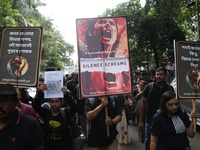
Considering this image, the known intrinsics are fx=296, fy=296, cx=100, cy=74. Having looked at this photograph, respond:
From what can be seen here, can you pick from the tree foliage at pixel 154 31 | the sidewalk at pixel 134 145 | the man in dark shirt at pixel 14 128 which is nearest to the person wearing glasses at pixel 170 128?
the man in dark shirt at pixel 14 128

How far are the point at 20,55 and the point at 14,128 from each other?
1889 mm

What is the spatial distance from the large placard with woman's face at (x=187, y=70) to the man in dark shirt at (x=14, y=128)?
2.35 metres

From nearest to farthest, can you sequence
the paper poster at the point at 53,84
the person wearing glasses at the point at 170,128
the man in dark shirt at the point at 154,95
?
1. the person wearing glasses at the point at 170,128
2. the paper poster at the point at 53,84
3. the man in dark shirt at the point at 154,95

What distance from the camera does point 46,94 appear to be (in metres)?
3.69

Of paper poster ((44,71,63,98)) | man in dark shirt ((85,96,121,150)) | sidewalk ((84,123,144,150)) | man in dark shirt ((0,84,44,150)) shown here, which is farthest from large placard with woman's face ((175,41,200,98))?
sidewalk ((84,123,144,150))

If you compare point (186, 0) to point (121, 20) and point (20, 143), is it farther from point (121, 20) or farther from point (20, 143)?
point (20, 143)

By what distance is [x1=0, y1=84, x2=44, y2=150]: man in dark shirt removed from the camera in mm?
2139

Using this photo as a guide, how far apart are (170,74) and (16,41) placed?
15.4 metres

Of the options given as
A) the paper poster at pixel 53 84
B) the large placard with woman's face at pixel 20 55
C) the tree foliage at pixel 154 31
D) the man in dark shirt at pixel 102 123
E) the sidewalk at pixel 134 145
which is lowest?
the sidewalk at pixel 134 145

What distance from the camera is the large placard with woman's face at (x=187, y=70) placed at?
13.2 feet

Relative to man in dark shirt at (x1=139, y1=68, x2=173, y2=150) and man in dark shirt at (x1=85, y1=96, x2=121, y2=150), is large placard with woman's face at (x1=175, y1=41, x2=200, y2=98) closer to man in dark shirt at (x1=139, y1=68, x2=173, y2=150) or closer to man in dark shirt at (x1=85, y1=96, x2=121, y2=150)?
man in dark shirt at (x1=139, y1=68, x2=173, y2=150)

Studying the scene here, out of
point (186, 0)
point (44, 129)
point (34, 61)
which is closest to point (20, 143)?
point (44, 129)

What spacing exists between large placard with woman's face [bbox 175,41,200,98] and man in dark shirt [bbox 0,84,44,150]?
7.72 ft

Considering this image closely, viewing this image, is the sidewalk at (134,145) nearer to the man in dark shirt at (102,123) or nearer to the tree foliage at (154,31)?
the man in dark shirt at (102,123)
